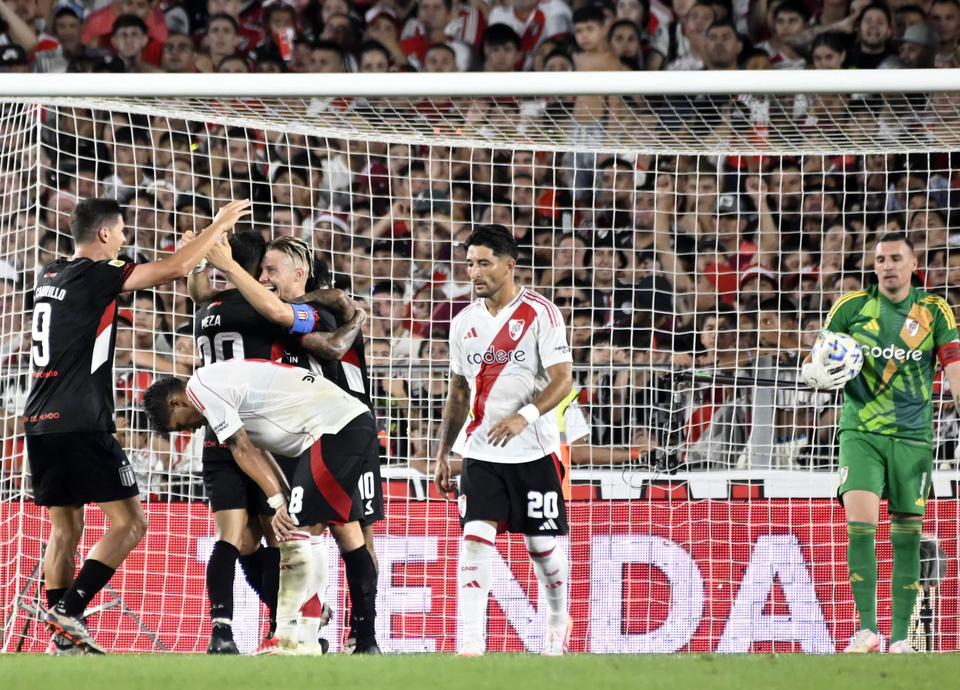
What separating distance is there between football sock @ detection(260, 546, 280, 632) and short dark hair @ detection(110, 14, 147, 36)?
738cm

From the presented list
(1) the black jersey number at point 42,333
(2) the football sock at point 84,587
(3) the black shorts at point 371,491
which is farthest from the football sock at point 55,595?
(3) the black shorts at point 371,491

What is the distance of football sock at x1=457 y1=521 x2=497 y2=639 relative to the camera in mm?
5188

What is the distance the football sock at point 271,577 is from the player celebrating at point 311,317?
0.45 meters

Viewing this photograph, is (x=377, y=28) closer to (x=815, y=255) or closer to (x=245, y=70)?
(x=245, y=70)

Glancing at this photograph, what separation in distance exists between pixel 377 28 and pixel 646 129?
5.47 meters

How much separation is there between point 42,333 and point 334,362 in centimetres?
133

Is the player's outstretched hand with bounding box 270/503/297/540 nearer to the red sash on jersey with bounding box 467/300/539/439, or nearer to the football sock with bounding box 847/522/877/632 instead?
the red sash on jersey with bounding box 467/300/539/439

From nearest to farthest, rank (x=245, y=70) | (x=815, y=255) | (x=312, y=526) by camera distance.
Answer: (x=312, y=526), (x=815, y=255), (x=245, y=70)

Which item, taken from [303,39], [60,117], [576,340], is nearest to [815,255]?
[576,340]

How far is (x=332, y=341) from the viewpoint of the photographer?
551 cm

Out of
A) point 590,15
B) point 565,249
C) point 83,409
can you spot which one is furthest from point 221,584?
point 590,15

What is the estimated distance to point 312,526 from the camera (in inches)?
196

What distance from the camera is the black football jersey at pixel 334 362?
219 inches

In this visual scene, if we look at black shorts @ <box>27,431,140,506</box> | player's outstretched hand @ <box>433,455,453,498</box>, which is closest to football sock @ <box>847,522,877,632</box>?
player's outstretched hand @ <box>433,455,453,498</box>
